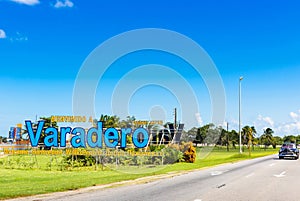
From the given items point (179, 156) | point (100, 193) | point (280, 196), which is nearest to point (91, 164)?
point (179, 156)

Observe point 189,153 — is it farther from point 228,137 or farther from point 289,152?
point 228,137

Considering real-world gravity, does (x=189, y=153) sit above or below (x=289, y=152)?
above

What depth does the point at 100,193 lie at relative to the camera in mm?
13195

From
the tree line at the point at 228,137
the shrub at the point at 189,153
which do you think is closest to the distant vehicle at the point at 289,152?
the shrub at the point at 189,153

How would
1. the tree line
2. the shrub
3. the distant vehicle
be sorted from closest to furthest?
the shrub
the distant vehicle
the tree line

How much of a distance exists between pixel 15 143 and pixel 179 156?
42.5 feet

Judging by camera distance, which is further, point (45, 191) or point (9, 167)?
point (9, 167)

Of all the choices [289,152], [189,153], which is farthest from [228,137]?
[189,153]

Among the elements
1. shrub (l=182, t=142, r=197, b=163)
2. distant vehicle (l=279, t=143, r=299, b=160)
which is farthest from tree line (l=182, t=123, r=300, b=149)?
shrub (l=182, t=142, r=197, b=163)

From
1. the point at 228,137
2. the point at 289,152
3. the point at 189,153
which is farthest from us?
the point at 228,137

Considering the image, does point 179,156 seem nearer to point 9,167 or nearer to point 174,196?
point 9,167

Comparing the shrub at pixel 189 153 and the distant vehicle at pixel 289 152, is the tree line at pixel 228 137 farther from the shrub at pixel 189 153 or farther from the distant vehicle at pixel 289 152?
the shrub at pixel 189 153

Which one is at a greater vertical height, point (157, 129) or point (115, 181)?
point (157, 129)

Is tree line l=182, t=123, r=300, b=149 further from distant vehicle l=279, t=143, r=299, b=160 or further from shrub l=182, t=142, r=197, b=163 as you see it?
shrub l=182, t=142, r=197, b=163
